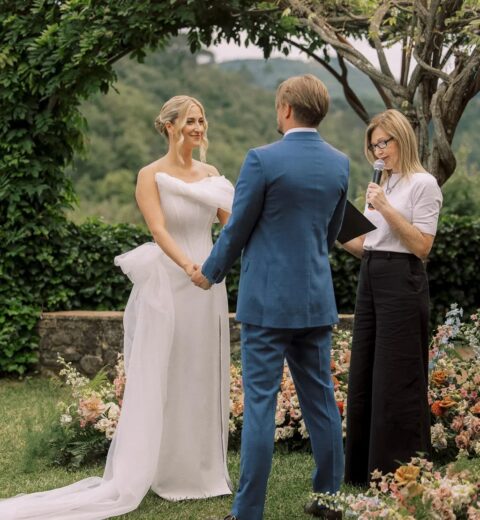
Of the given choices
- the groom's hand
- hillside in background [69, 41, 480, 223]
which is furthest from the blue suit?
hillside in background [69, 41, 480, 223]

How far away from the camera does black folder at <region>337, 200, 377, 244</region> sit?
4.43 metres

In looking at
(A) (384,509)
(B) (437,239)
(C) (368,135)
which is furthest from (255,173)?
(B) (437,239)

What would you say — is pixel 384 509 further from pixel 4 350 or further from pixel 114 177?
pixel 114 177

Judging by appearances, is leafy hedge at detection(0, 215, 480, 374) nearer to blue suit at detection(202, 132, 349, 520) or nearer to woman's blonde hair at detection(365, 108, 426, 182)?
woman's blonde hair at detection(365, 108, 426, 182)

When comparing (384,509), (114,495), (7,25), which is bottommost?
(114,495)

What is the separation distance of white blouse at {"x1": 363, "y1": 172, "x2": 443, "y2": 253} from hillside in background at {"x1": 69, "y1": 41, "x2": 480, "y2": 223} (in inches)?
1048

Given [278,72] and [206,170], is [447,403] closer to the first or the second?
[206,170]

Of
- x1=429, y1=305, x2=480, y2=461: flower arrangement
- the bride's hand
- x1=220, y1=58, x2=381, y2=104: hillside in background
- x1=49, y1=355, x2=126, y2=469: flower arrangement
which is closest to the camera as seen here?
the bride's hand

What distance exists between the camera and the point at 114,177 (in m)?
34.0

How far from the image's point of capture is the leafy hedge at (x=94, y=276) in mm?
8453

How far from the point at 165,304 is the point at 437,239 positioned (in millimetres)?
5160

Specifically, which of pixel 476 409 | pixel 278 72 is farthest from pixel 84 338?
pixel 278 72

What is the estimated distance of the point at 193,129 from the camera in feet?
15.8

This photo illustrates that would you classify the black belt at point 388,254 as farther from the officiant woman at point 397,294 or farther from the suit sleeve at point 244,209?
the suit sleeve at point 244,209
